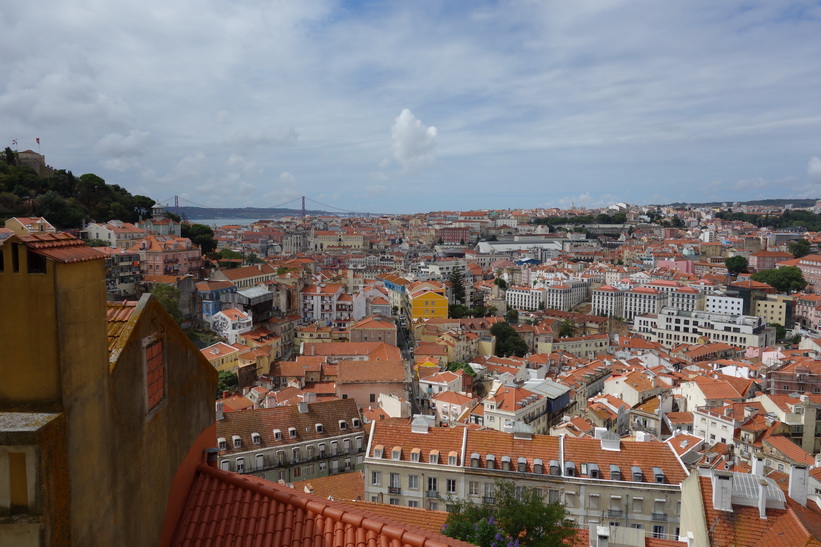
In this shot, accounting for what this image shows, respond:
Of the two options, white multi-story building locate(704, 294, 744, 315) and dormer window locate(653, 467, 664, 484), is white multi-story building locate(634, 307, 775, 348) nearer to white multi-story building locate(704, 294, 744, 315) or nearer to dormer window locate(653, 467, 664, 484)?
white multi-story building locate(704, 294, 744, 315)

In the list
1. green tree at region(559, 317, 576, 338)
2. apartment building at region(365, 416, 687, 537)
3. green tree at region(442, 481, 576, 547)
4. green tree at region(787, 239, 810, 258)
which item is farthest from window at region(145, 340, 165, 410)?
green tree at region(787, 239, 810, 258)

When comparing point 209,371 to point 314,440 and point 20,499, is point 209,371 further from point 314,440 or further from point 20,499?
point 314,440

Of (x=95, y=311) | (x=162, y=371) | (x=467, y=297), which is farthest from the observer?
(x=467, y=297)

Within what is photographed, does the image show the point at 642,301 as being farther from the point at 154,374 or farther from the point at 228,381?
the point at 154,374

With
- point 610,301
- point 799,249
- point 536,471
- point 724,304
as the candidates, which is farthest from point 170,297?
point 799,249

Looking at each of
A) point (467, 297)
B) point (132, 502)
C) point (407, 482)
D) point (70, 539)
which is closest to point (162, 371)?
point (132, 502)

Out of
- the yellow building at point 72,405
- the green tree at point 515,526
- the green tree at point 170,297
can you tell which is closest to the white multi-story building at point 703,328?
the green tree at point 170,297
